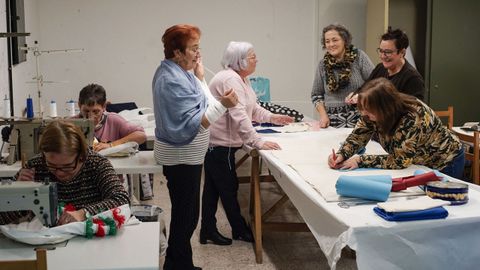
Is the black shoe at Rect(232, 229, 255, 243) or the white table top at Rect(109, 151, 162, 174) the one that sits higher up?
the white table top at Rect(109, 151, 162, 174)

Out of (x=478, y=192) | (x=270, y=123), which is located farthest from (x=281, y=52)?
(x=478, y=192)

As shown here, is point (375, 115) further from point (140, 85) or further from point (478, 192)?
point (140, 85)

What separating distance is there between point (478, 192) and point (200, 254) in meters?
1.78

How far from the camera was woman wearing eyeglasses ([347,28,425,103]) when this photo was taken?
343 centimetres

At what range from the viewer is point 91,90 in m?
3.38

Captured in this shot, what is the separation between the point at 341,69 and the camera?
397 cm

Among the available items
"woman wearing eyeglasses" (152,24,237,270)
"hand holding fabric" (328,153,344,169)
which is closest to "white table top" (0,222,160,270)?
"woman wearing eyeglasses" (152,24,237,270)

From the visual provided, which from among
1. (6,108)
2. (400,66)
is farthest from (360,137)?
(6,108)

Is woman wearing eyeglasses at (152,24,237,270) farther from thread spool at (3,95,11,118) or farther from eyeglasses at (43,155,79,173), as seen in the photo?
thread spool at (3,95,11,118)

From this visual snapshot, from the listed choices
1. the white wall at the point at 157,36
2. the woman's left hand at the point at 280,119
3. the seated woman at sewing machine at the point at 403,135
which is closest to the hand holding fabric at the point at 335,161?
the seated woman at sewing machine at the point at 403,135

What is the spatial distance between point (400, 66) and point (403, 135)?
1006 millimetres

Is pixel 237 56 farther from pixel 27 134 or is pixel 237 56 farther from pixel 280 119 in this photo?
pixel 27 134

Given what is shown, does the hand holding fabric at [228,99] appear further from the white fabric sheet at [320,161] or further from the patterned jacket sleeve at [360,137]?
the patterned jacket sleeve at [360,137]

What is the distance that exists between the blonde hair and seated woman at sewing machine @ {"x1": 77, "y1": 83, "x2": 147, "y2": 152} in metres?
1.06
